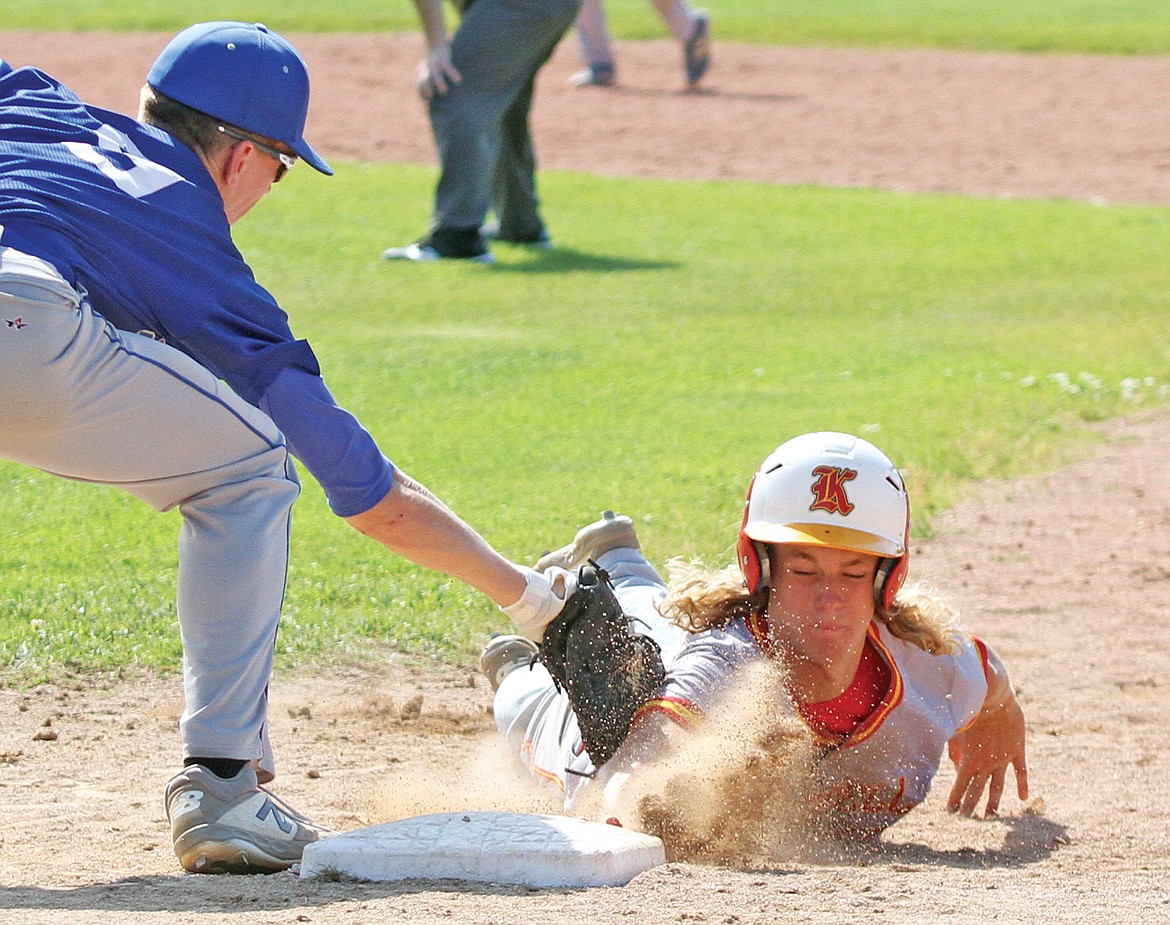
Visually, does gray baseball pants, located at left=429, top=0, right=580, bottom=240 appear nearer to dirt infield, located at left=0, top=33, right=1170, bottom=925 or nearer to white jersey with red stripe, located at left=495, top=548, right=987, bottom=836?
dirt infield, located at left=0, top=33, right=1170, bottom=925

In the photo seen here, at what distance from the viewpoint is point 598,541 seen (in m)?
5.69

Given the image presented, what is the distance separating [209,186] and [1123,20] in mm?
25317

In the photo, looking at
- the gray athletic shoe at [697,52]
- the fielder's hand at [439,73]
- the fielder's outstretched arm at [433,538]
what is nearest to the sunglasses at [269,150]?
the fielder's outstretched arm at [433,538]

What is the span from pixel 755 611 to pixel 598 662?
0.58 meters

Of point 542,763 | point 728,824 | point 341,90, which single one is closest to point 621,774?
point 728,824

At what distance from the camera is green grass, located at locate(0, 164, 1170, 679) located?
650cm

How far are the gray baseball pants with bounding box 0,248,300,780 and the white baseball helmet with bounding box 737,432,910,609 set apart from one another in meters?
1.32

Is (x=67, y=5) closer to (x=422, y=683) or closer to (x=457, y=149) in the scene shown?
(x=457, y=149)

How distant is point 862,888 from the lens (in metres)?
3.69

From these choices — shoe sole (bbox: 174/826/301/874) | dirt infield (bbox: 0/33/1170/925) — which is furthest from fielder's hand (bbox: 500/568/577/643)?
shoe sole (bbox: 174/826/301/874)

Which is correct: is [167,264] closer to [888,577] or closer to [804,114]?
[888,577]

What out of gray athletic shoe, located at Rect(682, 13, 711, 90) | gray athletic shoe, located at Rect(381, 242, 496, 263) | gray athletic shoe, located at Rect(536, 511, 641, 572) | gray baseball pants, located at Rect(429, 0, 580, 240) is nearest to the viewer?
gray athletic shoe, located at Rect(536, 511, 641, 572)

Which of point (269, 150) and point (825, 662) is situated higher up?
point (269, 150)

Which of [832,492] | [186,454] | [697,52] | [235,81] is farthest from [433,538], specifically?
[697,52]
